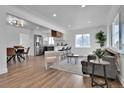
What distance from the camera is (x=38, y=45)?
10320 millimetres

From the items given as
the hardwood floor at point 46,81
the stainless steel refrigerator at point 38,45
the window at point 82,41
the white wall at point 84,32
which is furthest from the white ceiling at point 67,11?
the stainless steel refrigerator at point 38,45

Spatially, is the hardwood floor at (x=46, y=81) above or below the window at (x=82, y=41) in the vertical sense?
below

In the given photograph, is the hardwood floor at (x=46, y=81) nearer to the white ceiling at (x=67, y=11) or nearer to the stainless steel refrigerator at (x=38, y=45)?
the white ceiling at (x=67, y=11)

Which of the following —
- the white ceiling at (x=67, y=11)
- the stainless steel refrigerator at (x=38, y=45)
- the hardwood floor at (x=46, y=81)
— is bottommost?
the hardwood floor at (x=46, y=81)

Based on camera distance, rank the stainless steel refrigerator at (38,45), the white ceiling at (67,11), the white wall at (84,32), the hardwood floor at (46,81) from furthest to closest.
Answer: the stainless steel refrigerator at (38,45) < the white wall at (84,32) < the white ceiling at (67,11) < the hardwood floor at (46,81)

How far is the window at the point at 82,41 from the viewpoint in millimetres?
10008

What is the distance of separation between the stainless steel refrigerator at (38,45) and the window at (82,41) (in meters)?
3.57

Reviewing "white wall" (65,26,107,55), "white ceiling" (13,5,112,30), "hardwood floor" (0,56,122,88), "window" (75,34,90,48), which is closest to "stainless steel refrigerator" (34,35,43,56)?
"white wall" (65,26,107,55)

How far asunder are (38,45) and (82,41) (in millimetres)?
4300

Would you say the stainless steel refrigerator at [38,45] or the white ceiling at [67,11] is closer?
the white ceiling at [67,11]

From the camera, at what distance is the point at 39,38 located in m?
10.5

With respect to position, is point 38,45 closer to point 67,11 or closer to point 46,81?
point 67,11

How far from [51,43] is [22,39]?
3888 millimetres

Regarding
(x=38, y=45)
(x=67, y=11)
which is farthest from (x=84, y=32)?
(x=67, y=11)
